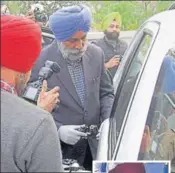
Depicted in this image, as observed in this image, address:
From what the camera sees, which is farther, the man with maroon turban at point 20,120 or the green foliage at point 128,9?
the green foliage at point 128,9

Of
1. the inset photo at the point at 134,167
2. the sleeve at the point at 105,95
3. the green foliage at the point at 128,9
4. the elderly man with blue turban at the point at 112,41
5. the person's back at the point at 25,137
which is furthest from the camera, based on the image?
the green foliage at the point at 128,9

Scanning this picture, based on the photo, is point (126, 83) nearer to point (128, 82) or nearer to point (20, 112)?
point (128, 82)

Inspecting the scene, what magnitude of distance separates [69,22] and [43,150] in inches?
69.0

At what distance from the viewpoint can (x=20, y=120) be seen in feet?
6.44

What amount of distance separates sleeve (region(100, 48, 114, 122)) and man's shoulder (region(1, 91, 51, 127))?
1.62 meters

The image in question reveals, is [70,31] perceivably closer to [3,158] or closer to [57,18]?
[57,18]

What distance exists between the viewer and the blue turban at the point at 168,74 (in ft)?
8.68

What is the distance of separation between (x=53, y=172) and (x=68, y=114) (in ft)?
4.92

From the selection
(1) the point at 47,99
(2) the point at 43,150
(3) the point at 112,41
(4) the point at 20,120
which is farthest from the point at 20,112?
(3) the point at 112,41

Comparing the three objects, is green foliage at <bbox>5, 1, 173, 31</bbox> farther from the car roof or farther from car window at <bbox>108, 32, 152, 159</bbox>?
the car roof

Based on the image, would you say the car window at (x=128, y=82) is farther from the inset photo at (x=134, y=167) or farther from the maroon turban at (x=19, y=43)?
the maroon turban at (x=19, y=43)

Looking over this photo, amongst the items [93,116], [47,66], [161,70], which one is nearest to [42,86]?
[47,66]

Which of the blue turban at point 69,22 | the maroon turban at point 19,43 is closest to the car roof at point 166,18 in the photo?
the blue turban at point 69,22

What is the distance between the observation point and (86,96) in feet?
11.6
